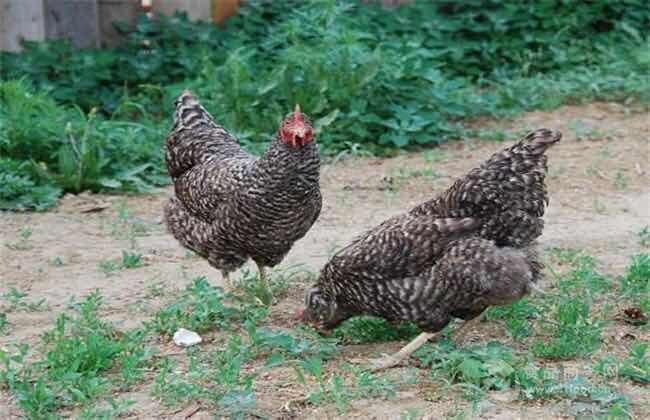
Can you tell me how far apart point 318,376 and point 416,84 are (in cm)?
546

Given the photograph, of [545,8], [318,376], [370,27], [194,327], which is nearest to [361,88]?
[370,27]

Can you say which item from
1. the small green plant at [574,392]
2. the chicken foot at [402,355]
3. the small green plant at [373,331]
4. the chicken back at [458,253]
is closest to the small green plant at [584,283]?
the chicken back at [458,253]

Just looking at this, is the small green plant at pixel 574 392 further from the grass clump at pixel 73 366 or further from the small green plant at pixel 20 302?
the small green plant at pixel 20 302

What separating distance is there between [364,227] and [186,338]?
2.37 meters

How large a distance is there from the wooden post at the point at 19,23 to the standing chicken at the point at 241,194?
406cm

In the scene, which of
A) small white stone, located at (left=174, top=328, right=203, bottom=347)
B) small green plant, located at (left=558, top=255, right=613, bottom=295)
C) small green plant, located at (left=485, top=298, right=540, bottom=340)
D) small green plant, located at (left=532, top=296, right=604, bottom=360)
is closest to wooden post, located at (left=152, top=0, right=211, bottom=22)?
small green plant, located at (left=558, top=255, right=613, bottom=295)

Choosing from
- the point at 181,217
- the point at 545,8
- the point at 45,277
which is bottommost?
the point at 45,277

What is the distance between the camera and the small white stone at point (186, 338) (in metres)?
4.87

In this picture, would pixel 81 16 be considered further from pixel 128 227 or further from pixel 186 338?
pixel 186 338

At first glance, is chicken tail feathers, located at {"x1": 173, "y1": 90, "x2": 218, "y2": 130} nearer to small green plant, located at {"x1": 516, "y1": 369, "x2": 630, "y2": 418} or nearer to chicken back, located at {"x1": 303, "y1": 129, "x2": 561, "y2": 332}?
chicken back, located at {"x1": 303, "y1": 129, "x2": 561, "y2": 332}

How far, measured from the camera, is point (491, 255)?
14.7ft

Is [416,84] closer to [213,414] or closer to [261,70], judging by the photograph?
[261,70]

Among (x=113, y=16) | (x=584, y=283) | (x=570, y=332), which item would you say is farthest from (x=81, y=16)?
(x=570, y=332)

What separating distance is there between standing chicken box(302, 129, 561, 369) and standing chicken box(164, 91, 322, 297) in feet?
1.56
